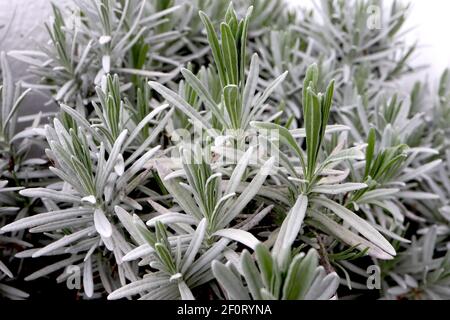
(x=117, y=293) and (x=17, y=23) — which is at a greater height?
(x=17, y=23)

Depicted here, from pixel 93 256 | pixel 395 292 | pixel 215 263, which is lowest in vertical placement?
pixel 395 292

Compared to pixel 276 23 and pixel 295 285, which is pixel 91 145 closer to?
pixel 295 285

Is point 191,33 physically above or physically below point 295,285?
above

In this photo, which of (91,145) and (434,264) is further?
(434,264)

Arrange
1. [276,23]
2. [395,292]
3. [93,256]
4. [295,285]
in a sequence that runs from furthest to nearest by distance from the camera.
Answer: [276,23], [395,292], [93,256], [295,285]

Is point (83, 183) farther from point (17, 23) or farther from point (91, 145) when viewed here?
point (17, 23)

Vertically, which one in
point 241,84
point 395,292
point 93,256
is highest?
point 241,84

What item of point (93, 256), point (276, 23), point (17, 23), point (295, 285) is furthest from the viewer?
point (276, 23)

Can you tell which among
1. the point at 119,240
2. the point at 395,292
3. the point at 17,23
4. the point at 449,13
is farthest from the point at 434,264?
the point at 17,23

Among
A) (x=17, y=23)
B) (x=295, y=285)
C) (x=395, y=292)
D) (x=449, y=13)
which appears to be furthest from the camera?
(x=449, y=13)

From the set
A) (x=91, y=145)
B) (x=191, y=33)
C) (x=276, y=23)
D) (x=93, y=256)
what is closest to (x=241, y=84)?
Result: (x=91, y=145)
